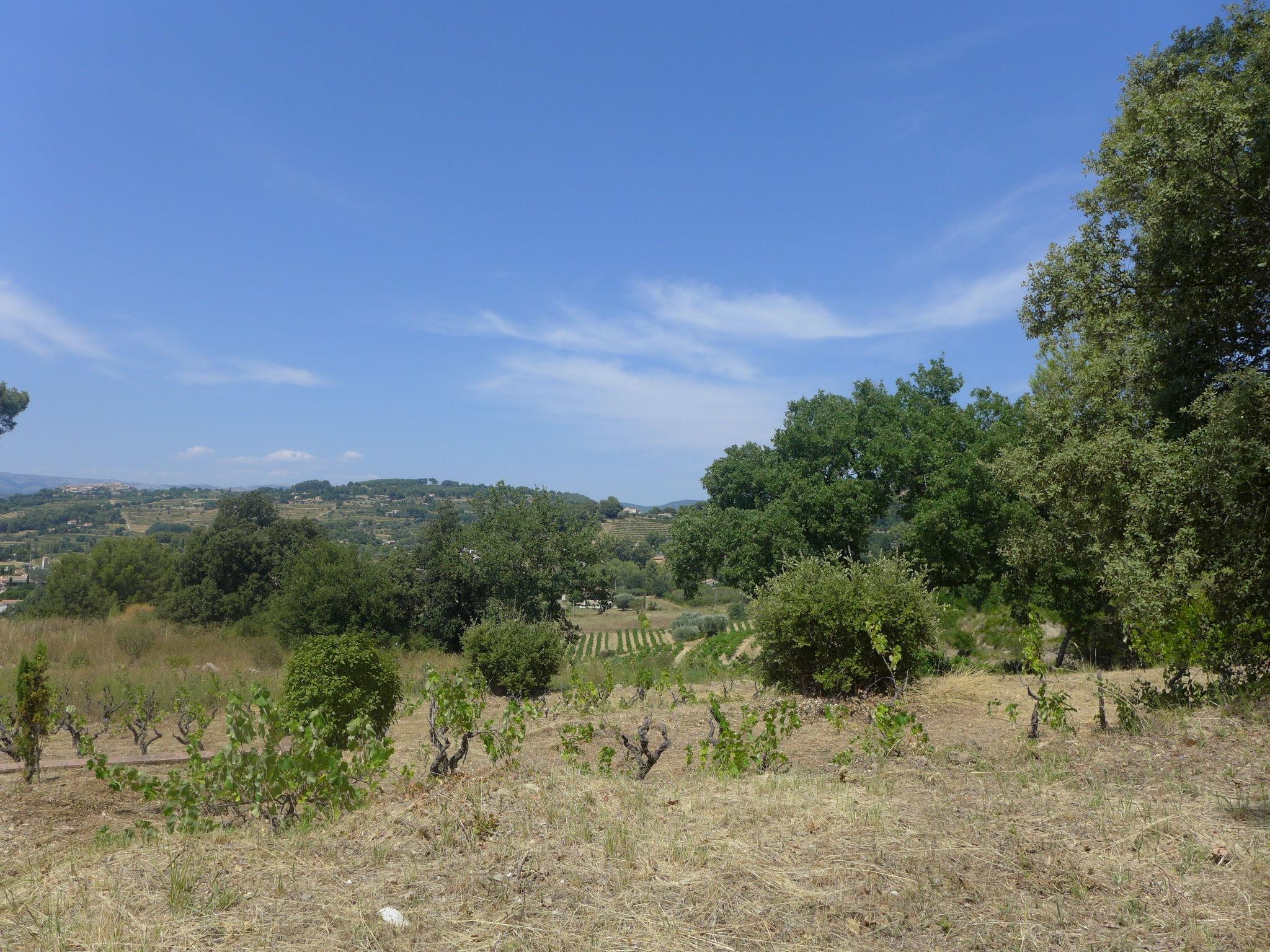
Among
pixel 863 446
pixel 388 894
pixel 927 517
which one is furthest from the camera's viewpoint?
pixel 863 446

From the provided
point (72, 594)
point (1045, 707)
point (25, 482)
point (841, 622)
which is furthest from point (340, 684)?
point (25, 482)

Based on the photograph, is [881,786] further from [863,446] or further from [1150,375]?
[863,446]

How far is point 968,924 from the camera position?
10.0 feet

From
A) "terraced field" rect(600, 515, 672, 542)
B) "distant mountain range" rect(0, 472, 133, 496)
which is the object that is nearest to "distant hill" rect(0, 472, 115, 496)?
"distant mountain range" rect(0, 472, 133, 496)

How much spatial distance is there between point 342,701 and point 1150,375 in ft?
35.8

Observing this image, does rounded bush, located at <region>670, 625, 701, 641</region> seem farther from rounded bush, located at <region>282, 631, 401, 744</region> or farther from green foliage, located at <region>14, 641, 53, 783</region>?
green foliage, located at <region>14, 641, 53, 783</region>

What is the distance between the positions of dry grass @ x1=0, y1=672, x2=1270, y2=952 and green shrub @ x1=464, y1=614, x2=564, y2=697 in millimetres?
9935

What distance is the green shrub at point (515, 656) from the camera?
15289mm

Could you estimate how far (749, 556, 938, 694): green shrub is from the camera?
10.4 metres

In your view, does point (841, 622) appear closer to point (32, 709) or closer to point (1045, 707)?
point (1045, 707)

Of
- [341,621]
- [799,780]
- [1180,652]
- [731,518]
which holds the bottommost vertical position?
[341,621]

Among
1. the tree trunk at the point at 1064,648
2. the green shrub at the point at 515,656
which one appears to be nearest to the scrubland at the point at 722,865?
the green shrub at the point at 515,656

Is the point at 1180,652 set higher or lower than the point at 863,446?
lower

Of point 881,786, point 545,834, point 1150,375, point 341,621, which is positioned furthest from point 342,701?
point 341,621
